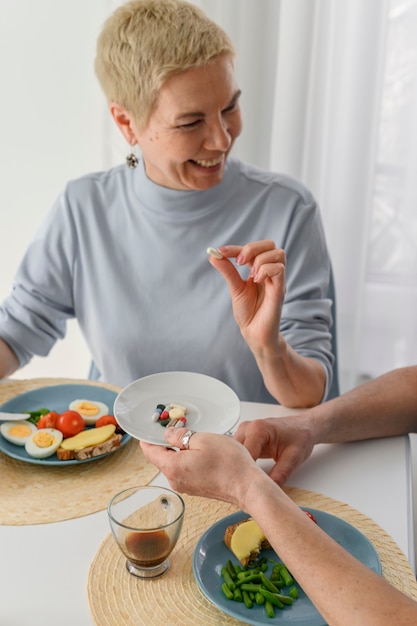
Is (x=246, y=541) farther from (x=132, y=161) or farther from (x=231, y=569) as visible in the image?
(x=132, y=161)

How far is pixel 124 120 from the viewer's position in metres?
1.78

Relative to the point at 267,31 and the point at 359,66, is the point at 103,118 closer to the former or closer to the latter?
the point at 267,31

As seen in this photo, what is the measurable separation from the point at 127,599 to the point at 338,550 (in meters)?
0.28

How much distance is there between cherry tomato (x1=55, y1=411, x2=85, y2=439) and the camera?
1417mm

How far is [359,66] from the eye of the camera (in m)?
2.52

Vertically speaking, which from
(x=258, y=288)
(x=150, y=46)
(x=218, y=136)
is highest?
(x=150, y=46)

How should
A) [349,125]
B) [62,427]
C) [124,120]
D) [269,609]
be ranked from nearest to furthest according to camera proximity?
[269,609] → [62,427] → [124,120] → [349,125]

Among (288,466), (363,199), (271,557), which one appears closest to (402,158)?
(363,199)

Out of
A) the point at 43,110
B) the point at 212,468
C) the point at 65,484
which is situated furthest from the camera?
A: the point at 43,110

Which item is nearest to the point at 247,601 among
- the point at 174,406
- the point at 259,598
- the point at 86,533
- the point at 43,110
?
the point at 259,598

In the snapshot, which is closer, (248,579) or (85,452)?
(248,579)

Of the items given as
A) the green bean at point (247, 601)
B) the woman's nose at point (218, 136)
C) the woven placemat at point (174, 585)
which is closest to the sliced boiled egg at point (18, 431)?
the woven placemat at point (174, 585)

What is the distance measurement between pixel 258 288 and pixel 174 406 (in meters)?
0.34

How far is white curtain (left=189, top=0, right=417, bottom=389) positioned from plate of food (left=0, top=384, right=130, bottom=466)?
1.34 meters
